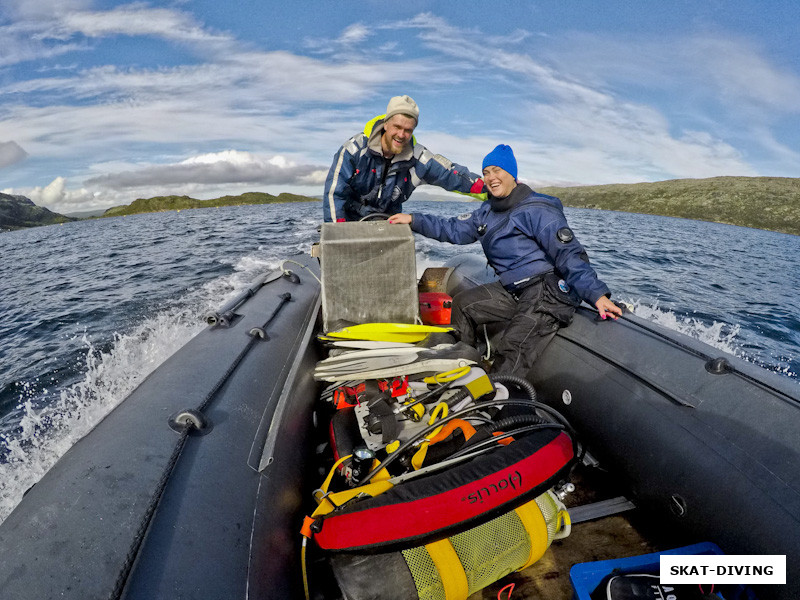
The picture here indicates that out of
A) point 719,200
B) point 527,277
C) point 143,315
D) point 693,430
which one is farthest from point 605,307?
point 719,200

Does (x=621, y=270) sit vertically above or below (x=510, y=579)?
above

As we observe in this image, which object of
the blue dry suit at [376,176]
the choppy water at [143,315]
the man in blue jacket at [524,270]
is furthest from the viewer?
the choppy water at [143,315]

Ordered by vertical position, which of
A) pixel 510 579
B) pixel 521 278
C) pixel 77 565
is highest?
pixel 521 278

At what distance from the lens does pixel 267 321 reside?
2.99 metres

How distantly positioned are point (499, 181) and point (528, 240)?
0.53 metres

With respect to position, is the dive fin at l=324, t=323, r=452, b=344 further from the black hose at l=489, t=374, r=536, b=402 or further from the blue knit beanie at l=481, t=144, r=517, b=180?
the blue knit beanie at l=481, t=144, r=517, b=180

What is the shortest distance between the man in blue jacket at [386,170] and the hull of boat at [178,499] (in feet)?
6.65

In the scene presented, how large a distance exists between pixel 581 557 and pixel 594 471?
757 mm

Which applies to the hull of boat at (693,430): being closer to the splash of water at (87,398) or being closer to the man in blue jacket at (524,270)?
the man in blue jacket at (524,270)

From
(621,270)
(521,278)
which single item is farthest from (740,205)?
(521,278)

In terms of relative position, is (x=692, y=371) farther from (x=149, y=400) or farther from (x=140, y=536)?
(x=149, y=400)

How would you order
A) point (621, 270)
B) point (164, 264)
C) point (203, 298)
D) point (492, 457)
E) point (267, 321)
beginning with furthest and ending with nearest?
point (164, 264)
point (621, 270)
point (203, 298)
point (267, 321)
point (492, 457)

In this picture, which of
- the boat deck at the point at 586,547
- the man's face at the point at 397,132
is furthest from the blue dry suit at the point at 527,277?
the boat deck at the point at 586,547

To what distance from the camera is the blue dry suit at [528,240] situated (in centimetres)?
271
